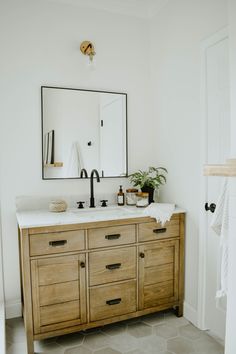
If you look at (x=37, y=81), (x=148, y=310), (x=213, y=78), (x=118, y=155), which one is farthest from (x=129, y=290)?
(x=37, y=81)

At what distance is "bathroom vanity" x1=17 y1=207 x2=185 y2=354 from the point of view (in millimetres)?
1988

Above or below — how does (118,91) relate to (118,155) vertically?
above

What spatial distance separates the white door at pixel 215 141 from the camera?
2020 millimetres

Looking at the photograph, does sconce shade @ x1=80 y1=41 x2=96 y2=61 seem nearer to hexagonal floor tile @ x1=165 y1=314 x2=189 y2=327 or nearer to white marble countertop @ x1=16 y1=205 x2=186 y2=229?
white marble countertop @ x1=16 y1=205 x2=186 y2=229

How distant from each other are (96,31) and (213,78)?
1275 mm

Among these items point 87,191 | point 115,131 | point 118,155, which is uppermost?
point 115,131

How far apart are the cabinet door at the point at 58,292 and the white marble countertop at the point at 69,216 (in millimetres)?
258

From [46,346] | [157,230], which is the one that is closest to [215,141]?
[157,230]

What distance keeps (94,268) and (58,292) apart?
0.99ft

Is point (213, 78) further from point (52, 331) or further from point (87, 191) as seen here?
point (52, 331)

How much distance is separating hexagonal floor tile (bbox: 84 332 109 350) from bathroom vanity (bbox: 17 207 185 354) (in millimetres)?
114

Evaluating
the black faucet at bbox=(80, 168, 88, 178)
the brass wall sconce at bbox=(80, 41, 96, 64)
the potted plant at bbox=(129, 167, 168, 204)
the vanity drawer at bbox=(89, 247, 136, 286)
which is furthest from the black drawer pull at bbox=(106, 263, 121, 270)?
the brass wall sconce at bbox=(80, 41, 96, 64)

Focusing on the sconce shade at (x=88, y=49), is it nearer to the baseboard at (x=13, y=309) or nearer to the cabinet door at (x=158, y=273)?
the cabinet door at (x=158, y=273)

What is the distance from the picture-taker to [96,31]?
8.95ft
